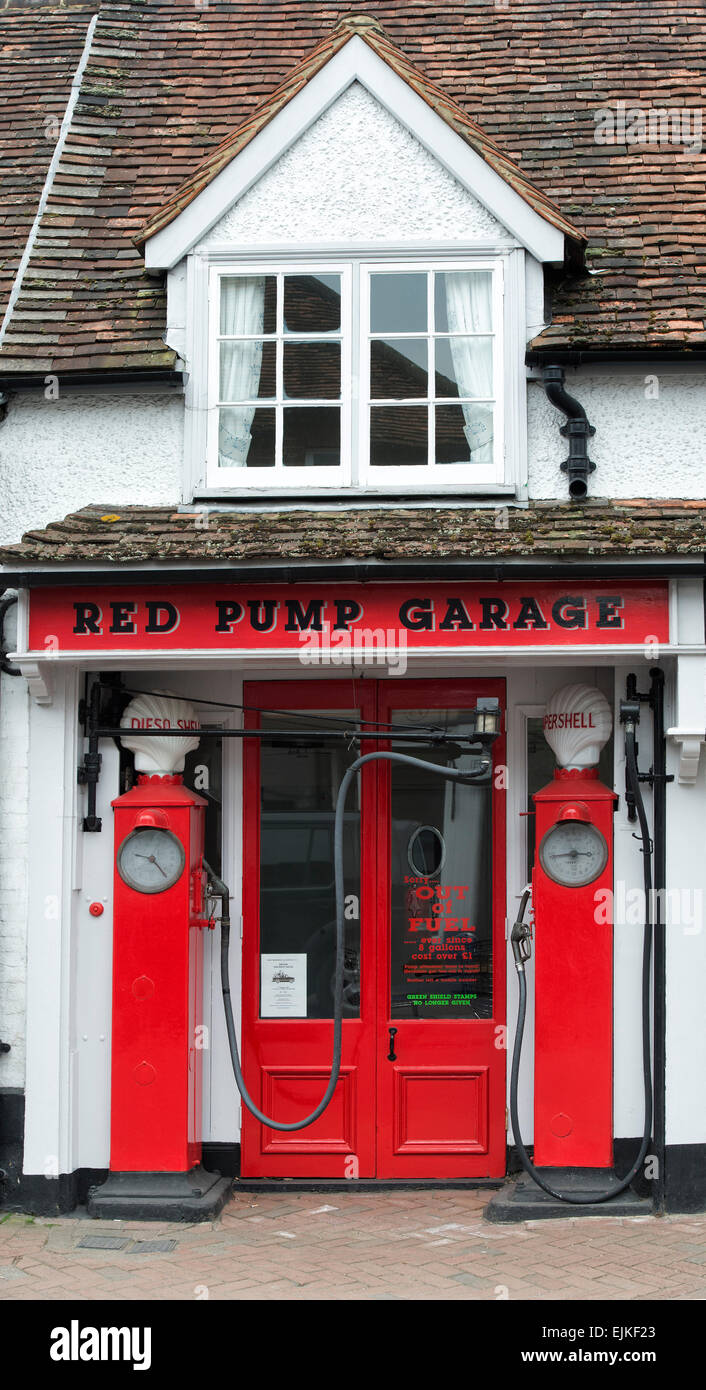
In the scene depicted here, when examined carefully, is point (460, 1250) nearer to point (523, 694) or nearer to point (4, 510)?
point (523, 694)

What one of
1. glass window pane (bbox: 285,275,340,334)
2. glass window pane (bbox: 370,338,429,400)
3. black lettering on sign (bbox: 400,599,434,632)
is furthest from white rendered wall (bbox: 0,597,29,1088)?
glass window pane (bbox: 370,338,429,400)

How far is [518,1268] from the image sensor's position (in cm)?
661

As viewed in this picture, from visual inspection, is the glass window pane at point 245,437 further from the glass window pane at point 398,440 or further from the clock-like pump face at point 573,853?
the clock-like pump face at point 573,853

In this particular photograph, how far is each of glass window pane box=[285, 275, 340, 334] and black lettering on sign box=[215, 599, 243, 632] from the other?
1793 millimetres

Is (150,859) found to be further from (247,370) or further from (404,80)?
(404,80)

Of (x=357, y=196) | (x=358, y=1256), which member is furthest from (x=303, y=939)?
(x=357, y=196)

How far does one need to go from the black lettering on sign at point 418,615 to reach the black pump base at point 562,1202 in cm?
297

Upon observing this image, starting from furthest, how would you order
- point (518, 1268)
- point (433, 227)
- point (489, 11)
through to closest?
point (489, 11) → point (433, 227) → point (518, 1268)

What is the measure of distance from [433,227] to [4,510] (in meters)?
2.95

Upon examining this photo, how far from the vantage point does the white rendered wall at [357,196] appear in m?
8.14

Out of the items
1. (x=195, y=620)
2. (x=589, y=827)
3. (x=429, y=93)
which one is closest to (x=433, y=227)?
(x=429, y=93)

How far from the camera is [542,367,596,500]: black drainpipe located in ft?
25.4

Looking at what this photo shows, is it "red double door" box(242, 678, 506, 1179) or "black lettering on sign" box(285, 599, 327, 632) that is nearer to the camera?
"black lettering on sign" box(285, 599, 327, 632)

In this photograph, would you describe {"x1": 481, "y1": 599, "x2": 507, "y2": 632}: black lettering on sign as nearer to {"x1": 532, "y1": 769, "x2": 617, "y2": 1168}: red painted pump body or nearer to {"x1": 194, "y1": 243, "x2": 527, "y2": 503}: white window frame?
{"x1": 194, "y1": 243, "x2": 527, "y2": 503}: white window frame
